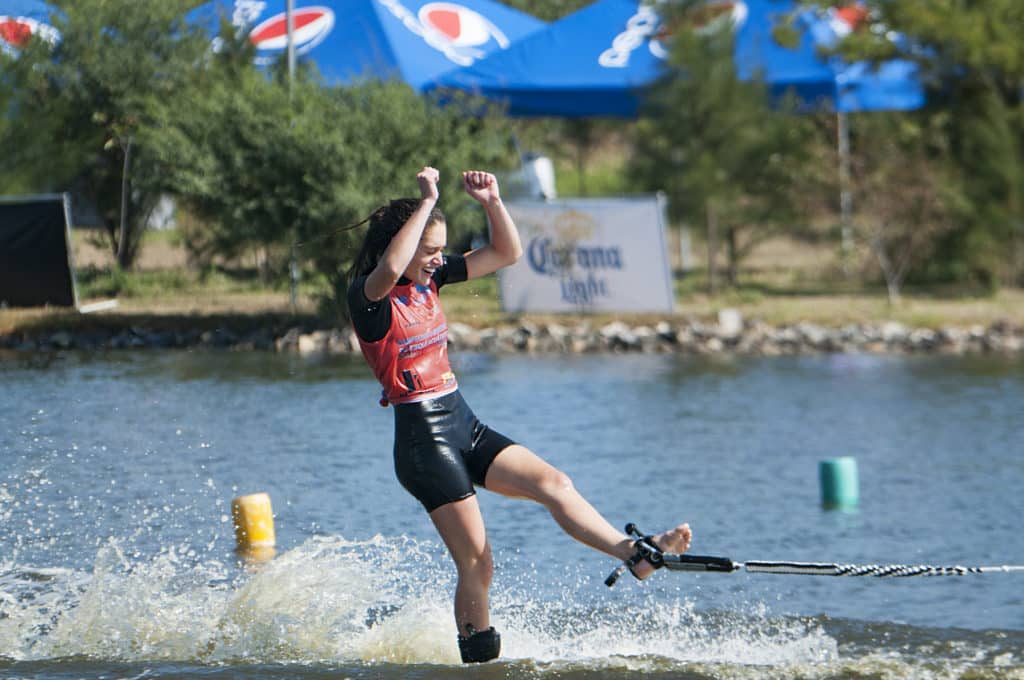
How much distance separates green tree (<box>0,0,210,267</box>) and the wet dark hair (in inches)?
616

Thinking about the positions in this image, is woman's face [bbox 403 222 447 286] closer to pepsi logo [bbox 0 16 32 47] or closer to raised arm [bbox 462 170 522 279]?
raised arm [bbox 462 170 522 279]

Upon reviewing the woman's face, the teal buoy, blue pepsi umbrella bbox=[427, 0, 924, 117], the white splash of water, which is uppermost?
blue pepsi umbrella bbox=[427, 0, 924, 117]

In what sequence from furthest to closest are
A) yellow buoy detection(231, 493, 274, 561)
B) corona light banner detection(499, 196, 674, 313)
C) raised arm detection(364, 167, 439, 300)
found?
corona light banner detection(499, 196, 674, 313) → yellow buoy detection(231, 493, 274, 561) → raised arm detection(364, 167, 439, 300)

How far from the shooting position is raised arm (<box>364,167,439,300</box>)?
5.82 metres

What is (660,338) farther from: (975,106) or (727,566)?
(727,566)

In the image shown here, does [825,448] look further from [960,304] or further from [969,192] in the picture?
[969,192]

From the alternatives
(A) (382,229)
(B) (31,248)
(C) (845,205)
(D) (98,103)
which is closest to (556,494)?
(A) (382,229)

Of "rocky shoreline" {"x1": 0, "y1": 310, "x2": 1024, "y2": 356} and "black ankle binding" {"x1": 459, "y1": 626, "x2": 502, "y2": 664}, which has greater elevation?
"black ankle binding" {"x1": 459, "y1": 626, "x2": 502, "y2": 664}

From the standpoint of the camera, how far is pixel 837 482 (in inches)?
450

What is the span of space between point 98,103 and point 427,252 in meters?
17.4

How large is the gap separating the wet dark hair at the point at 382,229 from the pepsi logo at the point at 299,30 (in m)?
18.5

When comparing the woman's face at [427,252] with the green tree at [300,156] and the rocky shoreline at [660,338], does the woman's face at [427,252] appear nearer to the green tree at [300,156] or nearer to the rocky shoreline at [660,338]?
the rocky shoreline at [660,338]

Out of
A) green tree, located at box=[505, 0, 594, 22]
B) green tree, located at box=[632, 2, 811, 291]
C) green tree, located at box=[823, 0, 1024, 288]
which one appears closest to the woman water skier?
green tree, located at box=[632, 2, 811, 291]

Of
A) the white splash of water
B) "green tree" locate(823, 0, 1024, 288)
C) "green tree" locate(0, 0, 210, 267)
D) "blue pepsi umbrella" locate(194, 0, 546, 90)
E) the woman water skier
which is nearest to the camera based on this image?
the woman water skier
